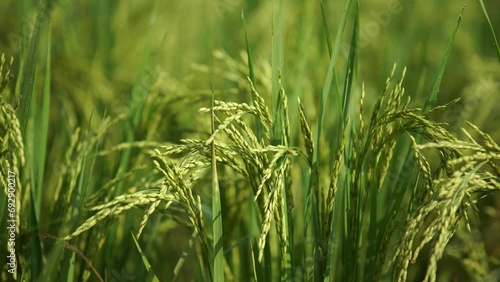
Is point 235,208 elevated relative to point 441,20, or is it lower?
lower

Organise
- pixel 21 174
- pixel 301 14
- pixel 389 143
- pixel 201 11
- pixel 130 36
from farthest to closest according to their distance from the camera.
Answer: pixel 201 11 → pixel 130 36 → pixel 301 14 → pixel 21 174 → pixel 389 143

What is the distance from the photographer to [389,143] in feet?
4.60

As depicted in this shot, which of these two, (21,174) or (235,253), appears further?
(235,253)

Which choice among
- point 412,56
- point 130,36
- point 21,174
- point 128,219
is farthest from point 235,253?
point 412,56

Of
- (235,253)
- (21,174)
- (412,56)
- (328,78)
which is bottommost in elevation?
(235,253)

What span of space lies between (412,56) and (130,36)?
160 cm

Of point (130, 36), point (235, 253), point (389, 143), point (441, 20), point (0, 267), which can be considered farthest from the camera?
point (441, 20)

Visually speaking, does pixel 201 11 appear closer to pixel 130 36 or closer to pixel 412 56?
pixel 130 36

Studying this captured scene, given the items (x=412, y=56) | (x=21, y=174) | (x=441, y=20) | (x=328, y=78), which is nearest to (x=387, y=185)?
(x=328, y=78)

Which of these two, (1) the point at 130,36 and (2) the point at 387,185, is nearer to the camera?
(2) the point at 387,185

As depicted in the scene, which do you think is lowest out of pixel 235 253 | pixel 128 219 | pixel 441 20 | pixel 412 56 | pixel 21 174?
pixel 235 253

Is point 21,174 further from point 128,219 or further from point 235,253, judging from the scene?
point 235,253

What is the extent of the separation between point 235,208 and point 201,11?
2820 mm

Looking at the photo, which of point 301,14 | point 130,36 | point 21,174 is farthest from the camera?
point 130,36
